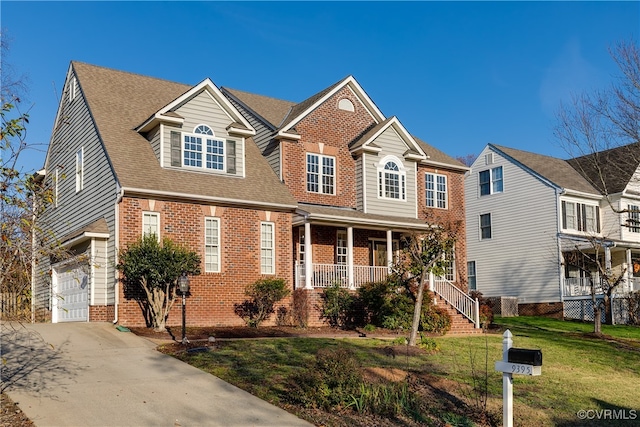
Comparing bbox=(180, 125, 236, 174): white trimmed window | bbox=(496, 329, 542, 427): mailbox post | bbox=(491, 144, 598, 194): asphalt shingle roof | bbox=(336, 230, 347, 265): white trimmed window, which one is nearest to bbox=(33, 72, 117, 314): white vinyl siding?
bbox=(180, 125, 236, 174): white trimmed window

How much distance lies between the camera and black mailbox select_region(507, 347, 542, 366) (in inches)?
363

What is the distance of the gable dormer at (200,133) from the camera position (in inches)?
842

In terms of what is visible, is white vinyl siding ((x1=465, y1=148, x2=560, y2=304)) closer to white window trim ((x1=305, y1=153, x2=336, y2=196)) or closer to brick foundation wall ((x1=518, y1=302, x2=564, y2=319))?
brick foundation wall ((x1=518, y1=302, x2=564, y2=319))

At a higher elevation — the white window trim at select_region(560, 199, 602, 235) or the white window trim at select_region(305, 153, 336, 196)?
the white window trim at select_region(305, 153, 336, 196)

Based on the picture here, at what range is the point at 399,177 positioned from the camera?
87.4ft

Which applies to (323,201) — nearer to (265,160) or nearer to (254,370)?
(265,160)

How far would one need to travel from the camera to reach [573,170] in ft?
122

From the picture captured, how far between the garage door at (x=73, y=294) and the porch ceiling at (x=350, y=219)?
709cm

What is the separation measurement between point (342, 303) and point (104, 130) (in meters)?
9.55

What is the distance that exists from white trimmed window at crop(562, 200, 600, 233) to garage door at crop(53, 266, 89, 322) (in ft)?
75.8

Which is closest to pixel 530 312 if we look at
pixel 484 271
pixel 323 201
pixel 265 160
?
pixel 484 271

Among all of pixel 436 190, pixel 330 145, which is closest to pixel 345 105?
pixel 330 145

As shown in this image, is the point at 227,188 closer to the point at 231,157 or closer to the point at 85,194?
the point at 231,157

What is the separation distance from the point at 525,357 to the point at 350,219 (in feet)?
45.7
